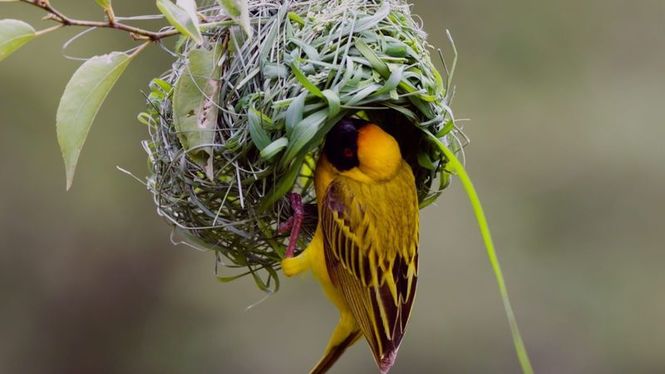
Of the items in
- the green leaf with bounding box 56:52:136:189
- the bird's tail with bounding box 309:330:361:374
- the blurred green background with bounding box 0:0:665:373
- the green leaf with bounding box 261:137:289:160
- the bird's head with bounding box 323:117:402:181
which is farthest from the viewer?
the blurred green background with bounding box 0:0:665:373

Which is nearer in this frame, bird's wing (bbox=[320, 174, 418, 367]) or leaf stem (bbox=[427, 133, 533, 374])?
leaf stem (bbox=[427, 133, 533, 374])

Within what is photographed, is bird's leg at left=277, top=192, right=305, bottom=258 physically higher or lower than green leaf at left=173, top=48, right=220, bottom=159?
lower

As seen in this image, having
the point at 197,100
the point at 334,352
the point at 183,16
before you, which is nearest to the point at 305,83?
the point at 197,100

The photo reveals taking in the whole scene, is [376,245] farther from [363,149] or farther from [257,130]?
[257,130]

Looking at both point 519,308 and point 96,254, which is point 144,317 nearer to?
point 96,254

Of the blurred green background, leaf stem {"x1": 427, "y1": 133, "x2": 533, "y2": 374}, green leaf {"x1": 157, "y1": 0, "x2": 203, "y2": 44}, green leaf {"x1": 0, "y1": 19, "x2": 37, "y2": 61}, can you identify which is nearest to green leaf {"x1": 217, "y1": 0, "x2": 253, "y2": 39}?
green leaf {"x1": 157, "y1": 0, "x2": 203, "y2": 44}

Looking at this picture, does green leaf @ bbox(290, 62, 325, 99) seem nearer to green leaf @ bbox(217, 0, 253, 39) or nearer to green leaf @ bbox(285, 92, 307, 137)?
green leaf @ bbox(285, 92, 307, 137)

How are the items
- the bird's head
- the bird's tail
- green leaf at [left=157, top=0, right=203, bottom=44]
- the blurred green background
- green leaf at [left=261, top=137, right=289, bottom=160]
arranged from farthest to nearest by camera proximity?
1. the blurred green background
2. the bird's tail
3. the bird's head
4. green leaf at [left=261, top=137, right=289, bottom=160]
5. green leaf at [left=157, top=0, right=203, bottom=44]

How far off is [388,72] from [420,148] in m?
0.26

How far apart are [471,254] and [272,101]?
289cm

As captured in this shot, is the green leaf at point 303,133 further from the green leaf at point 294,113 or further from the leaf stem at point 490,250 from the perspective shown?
the leaf stem at point 490,250

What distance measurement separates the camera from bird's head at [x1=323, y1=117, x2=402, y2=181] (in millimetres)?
2037

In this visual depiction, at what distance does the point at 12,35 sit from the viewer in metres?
1.50

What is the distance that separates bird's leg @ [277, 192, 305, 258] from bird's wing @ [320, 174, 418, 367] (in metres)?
0.05
